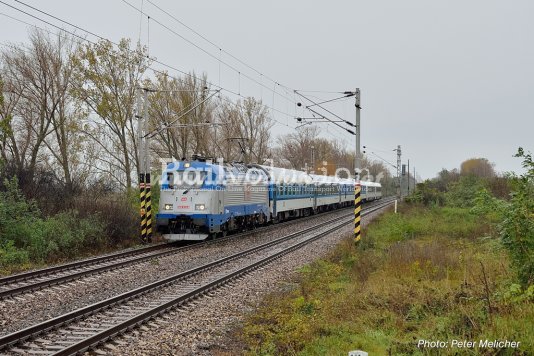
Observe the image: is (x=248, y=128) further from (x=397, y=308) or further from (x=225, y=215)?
(x=397, y=308)

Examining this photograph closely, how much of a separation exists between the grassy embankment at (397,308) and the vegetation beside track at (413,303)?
0.01m

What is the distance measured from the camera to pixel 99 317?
880cm

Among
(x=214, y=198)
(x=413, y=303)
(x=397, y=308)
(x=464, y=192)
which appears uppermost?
(x=464, y=192)

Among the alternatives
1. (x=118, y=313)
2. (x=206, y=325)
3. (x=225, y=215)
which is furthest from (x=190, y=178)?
(x=206, y=325)

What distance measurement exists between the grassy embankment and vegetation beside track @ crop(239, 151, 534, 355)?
14 millimetres

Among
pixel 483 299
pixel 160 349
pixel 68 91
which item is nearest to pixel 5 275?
pixel 160 349

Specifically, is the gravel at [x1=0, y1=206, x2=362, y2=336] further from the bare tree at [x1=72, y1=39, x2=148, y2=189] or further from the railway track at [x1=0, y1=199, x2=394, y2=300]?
the bare tree at [x1=72, y1=39, x2=148, y2=189]

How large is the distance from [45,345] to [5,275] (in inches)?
275

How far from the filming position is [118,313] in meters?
9.11

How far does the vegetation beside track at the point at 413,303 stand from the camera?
20.6ft

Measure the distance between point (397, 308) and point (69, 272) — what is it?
29.3 feet

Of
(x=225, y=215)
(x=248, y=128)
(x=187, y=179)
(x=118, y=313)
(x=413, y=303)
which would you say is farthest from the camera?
(x=248, y=128)

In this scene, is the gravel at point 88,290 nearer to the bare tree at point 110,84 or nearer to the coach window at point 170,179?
the coach window at point 170,179

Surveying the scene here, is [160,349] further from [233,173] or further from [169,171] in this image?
[233,173]
